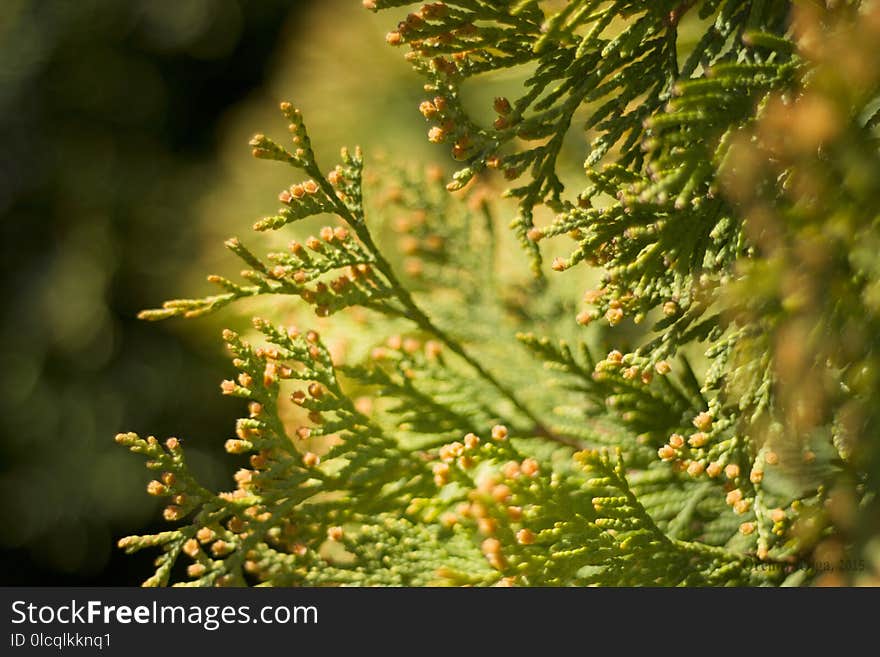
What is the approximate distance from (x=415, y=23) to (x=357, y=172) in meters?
Answer: 0.28

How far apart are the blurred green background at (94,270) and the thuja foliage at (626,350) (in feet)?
5.83

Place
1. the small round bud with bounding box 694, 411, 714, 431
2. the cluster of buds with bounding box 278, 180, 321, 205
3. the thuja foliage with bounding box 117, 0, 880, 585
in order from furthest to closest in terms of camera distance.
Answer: the cluster of buds with bounding box 278, 180, 321, 205, the small round bud with bounding box 694, 411, 714, 431, the thuja foliage with bounding box 117, 0, 880, 585

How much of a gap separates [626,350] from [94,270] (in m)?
2.32

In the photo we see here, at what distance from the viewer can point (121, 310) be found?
335cm

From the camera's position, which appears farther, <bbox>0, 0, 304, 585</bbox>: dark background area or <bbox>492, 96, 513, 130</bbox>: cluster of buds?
<bbox>0, 0, 304, 585</bbox>: dark background area

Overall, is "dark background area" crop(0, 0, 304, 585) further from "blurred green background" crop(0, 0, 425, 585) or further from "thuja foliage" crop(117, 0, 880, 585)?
"thuja foliage" crop(117, 0, 880, 585)

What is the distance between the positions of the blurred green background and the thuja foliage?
178 cm

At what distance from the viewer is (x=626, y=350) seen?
179 centimetres

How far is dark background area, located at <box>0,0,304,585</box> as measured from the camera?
10.7 ft

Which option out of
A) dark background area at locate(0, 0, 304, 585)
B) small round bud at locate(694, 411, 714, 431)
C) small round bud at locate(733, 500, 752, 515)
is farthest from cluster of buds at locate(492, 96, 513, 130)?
dark background area at locate(0, 0, 304, 585)

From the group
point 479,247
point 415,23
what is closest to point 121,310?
point 479,247

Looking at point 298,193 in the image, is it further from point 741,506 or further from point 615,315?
point 741,506

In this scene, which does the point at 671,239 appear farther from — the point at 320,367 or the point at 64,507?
the point at 64,507
